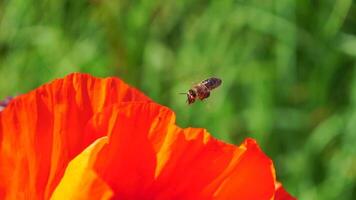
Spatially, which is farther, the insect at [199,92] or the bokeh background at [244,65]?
the bokeh background at [244,65]

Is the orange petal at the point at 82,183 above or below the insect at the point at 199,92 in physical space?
below

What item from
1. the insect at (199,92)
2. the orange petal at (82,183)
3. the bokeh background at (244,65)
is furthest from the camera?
the bokeh background at (244,65)

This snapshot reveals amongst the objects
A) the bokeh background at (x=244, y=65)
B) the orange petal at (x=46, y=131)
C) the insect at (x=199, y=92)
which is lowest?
the orange petal at (x=46, y=131)

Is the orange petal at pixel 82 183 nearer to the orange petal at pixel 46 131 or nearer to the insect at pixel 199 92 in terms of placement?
the orange petal at pixel 46 131

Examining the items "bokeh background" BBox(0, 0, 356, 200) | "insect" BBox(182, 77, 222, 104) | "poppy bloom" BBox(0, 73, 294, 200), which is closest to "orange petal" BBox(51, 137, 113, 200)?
"poppy bloom" BBox(0, 73, 294, 200)

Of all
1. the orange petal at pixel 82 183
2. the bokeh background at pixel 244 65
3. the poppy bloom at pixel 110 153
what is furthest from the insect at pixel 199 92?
the bokeh background at pixel 244 65

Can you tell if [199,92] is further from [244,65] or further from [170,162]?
[244,65]

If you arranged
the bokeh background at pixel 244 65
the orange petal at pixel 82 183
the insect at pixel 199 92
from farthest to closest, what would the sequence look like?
1. the bokeh background at pixel 244 65
2. the insect at pixel 199 92
3. the orange petal at pixel 82 183
